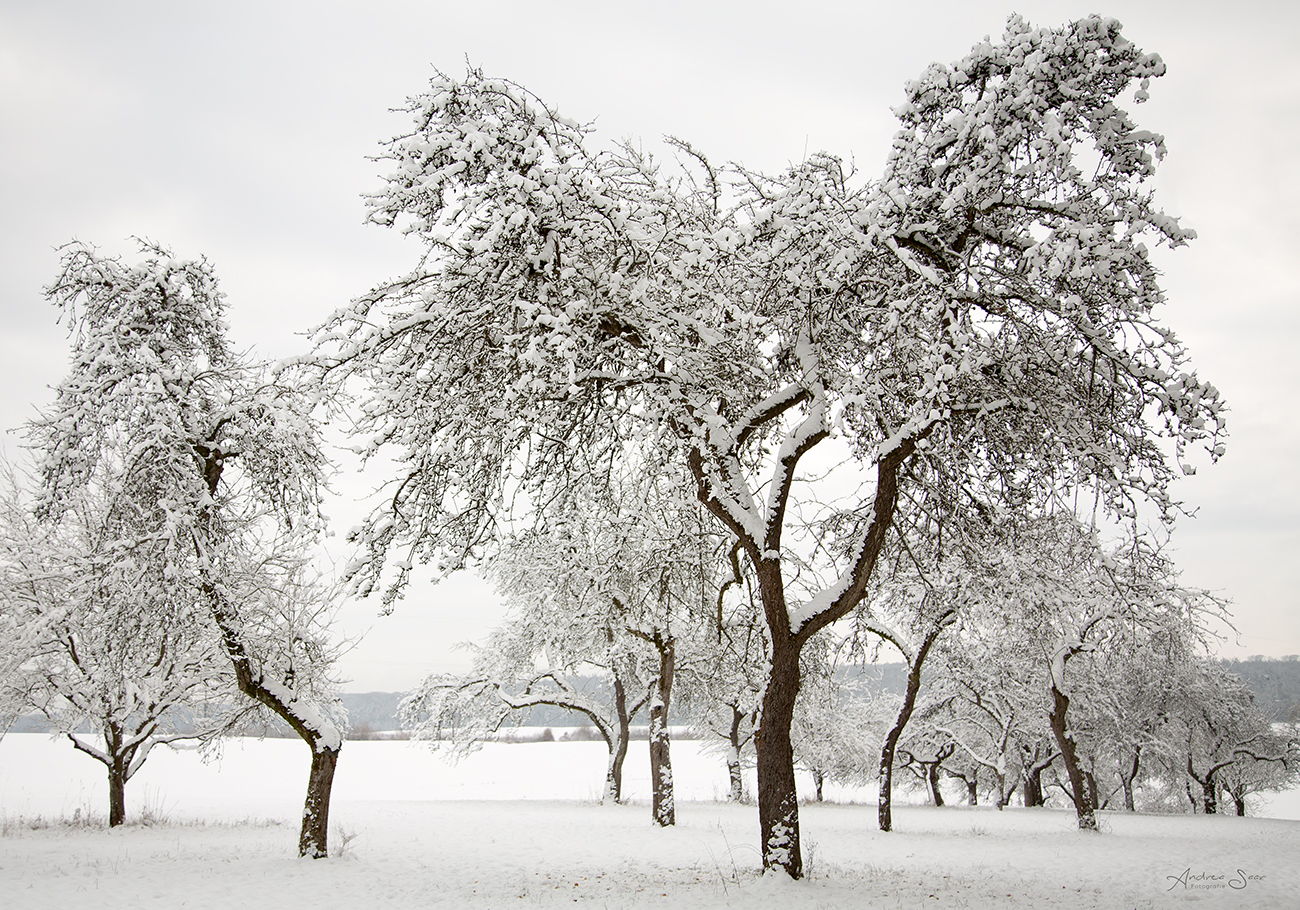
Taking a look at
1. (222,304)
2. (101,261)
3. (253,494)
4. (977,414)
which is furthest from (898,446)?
(101,261)

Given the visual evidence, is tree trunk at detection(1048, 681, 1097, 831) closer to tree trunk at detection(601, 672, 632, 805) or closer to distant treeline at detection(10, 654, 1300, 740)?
distant treeline at detection(10, 654, 1300, 740)

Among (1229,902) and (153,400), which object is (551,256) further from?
(1229,902)

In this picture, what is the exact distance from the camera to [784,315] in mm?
7949

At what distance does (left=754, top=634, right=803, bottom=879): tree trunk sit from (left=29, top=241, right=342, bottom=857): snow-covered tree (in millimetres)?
6163

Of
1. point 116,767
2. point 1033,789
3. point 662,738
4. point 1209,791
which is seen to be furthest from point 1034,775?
point 116,767

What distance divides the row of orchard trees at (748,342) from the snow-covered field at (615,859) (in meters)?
2.33

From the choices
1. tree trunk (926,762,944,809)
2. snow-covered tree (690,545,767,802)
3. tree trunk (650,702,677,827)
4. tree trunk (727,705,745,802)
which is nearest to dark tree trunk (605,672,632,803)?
snow-covered tree (690,545,767,802)

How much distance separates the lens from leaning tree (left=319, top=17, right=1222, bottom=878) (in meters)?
6.34

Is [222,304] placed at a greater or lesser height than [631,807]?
greater

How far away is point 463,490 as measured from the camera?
7.75 metres

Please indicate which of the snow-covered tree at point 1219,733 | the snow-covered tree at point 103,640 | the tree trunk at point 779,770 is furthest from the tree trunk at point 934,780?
the snow-covered tree at point 103,640

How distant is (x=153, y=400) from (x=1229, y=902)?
1367 centimetres

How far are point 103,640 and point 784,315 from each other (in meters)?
11.2

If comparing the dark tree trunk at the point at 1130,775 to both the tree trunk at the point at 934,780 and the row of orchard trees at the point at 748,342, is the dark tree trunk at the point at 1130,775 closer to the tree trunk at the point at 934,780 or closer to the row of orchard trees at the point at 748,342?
the tree trunk at the point at 934,780
